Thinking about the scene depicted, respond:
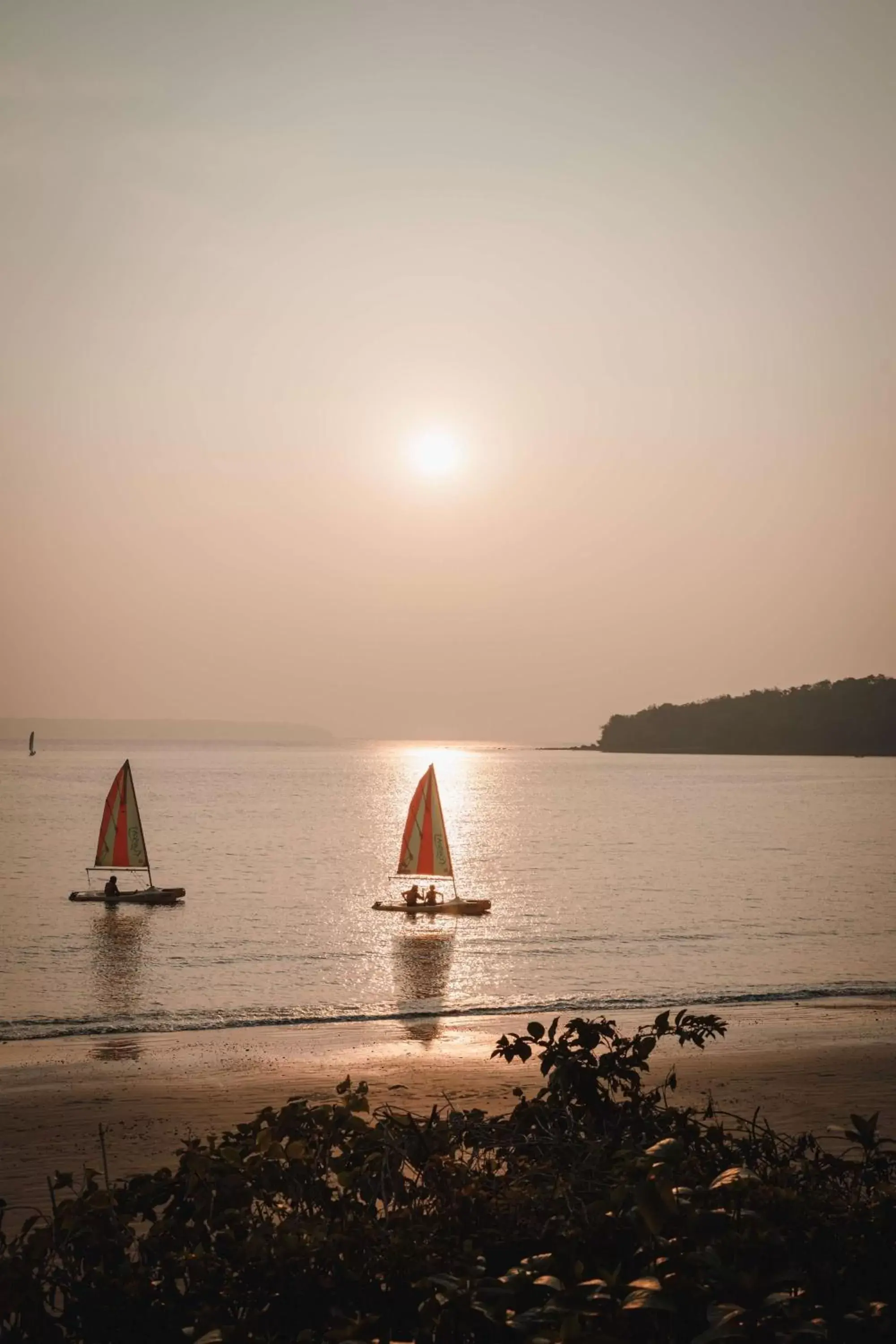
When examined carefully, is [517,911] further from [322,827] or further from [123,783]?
[322,827]

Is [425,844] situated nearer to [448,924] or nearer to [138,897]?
[448,924]

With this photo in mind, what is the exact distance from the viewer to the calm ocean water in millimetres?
31562

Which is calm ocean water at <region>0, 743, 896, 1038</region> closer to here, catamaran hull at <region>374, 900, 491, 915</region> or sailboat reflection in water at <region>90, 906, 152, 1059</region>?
sailboat reflection in water at <region>90, 906, 152, 1059</region>

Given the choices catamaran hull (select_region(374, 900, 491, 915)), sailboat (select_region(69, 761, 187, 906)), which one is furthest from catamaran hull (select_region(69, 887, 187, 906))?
catamaran hull (select_region(374, 900, 491, 915))

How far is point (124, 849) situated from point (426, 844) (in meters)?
14.4

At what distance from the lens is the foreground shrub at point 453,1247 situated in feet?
12.8

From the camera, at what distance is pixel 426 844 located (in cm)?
5147

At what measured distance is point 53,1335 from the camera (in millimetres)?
4418

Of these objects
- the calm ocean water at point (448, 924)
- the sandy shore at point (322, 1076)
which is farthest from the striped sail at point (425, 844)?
the sandy shore at point (322, 1076)

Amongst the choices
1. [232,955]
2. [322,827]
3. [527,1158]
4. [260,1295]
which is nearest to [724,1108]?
[527,1158]

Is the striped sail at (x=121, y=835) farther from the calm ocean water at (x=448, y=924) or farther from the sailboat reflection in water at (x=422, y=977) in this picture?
the sailboat reflection in water at (x=422, y=977)

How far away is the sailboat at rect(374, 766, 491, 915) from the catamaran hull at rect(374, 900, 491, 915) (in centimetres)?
5

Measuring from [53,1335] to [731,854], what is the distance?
76020 mm

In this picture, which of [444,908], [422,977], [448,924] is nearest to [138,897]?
[444,908]
